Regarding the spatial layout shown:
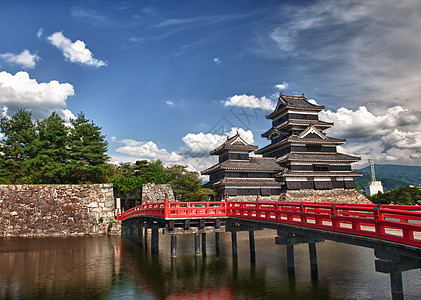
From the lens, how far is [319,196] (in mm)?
44750

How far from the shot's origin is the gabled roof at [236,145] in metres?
44.3

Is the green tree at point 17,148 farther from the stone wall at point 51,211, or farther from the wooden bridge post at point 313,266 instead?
the wooden bridge post at point 313,266

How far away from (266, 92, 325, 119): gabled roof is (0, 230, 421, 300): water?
30.5m

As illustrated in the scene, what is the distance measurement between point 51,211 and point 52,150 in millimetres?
7663

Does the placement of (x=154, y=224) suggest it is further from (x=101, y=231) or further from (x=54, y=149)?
(x=54, y=149)

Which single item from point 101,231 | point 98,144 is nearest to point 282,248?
point 101,231

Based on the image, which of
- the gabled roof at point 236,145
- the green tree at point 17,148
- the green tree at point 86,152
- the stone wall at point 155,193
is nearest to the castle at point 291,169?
the gabled roof at point 236,145

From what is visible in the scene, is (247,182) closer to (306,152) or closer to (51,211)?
(306,152)

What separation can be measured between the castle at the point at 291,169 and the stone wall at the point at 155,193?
21.1 ft

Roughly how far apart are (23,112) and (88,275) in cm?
3294

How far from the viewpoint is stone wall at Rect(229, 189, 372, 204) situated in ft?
141

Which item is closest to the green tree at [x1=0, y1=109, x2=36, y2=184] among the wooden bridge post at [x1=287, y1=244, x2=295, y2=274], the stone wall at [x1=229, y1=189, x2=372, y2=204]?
the stone wall at [x1=229, y1=189, x2=372, y2=204]

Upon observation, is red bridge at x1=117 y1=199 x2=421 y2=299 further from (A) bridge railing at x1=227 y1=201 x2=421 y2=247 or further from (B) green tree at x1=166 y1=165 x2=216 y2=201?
(B) green tree at x1=166 y1=165 x2=216 y2=201

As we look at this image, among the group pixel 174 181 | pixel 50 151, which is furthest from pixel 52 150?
pixel 174 181
